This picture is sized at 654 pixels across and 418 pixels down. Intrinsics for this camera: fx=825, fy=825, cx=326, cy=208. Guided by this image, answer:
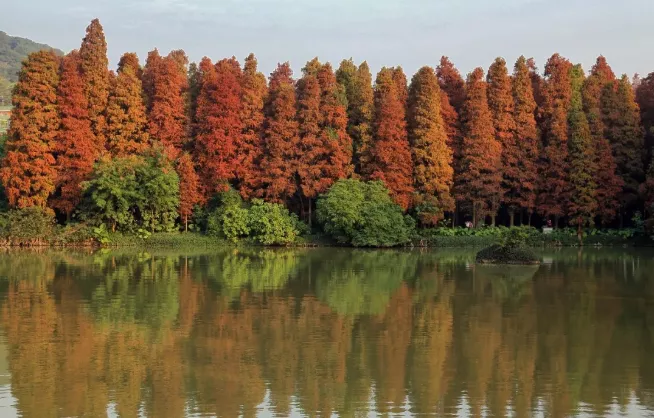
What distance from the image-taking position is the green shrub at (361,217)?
36531 mm

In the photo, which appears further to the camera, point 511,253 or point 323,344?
point 511,253

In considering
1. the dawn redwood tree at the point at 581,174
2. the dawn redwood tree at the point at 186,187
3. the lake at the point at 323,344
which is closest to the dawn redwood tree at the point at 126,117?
the dawn redwood tree at the point at 186,187

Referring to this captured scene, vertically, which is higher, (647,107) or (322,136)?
(647,107)

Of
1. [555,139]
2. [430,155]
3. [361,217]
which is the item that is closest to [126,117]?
[361,217]

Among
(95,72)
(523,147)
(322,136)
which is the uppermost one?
(95,72)

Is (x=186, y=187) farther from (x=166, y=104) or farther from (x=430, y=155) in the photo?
(x=430, y=155)

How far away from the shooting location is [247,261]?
29516 millimetres

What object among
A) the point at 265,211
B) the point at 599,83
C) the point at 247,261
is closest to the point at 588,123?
the point at 599,83

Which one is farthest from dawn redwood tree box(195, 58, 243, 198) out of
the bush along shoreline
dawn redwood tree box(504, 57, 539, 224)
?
dawn redwood tree box(504, 57, 539, 224)

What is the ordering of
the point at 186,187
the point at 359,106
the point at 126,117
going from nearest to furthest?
1. the point at 186,187
2. the point at 126,117
3. the point at 359,106

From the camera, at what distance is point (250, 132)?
130 feet

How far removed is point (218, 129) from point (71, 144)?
6686 mm

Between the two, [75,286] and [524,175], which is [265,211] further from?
[75,286]

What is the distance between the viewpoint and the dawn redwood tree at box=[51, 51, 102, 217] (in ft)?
122
